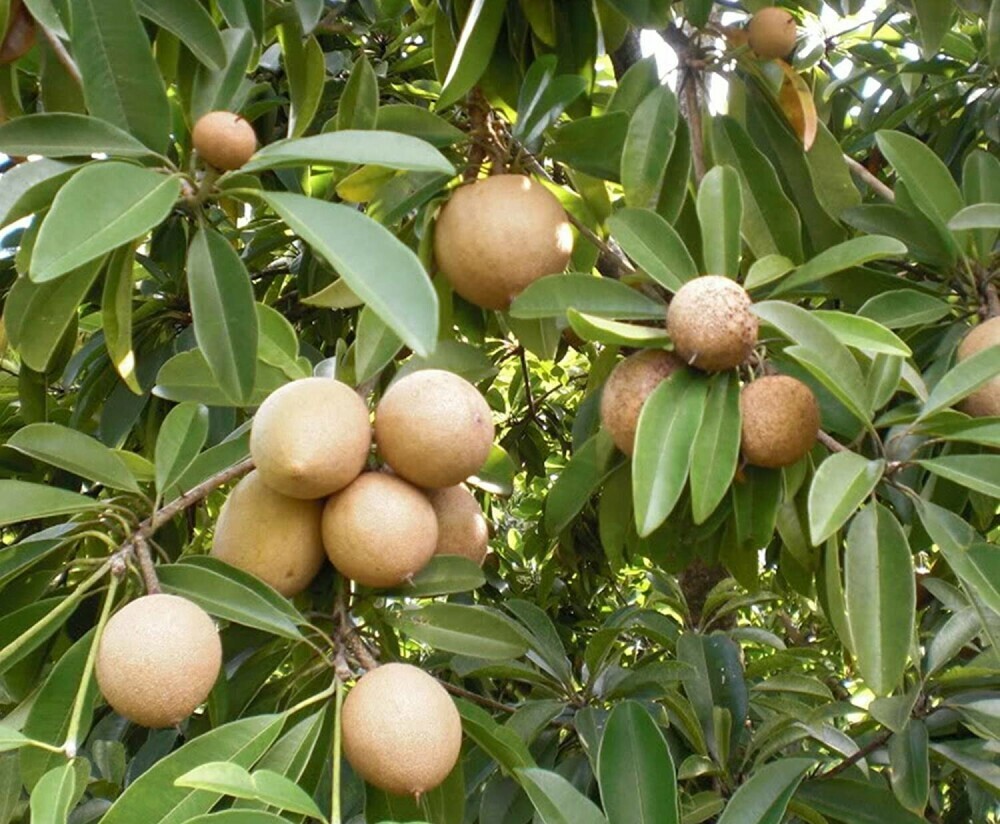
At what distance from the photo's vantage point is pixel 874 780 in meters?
1.79

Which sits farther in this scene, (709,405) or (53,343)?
(53,343)

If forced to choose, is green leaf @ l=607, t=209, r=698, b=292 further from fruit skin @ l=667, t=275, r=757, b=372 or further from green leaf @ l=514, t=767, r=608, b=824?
green leaf @ l=514, t=767, r=608, b=824

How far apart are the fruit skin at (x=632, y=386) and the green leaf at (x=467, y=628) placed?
0.26m

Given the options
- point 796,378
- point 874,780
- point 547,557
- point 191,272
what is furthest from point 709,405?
point 547,557

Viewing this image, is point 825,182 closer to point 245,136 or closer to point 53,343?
point 245,136

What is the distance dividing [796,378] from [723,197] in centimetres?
Result: 21

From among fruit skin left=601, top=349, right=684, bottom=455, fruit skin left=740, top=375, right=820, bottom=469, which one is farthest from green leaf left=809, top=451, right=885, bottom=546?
fruit skin left=601, top=349, right=684, bottom=455

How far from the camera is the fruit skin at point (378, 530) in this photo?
1057mm

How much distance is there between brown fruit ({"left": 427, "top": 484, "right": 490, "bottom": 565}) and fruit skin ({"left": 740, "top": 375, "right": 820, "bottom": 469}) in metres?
0.33

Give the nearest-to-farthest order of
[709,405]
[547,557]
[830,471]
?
[830,471]
[709,405]
[547,557]

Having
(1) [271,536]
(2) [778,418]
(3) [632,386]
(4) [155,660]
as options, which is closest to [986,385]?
(2) [778,418]

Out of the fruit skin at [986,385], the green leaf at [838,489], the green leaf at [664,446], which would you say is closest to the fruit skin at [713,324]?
the green leaf at [664,446]

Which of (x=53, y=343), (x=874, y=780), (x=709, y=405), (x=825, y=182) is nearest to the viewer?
(x=709, y=405)

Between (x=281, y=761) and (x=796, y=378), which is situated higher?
(x=796, y=378)
